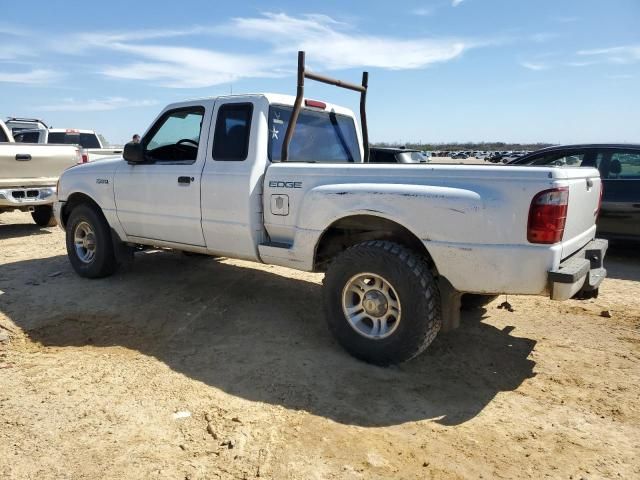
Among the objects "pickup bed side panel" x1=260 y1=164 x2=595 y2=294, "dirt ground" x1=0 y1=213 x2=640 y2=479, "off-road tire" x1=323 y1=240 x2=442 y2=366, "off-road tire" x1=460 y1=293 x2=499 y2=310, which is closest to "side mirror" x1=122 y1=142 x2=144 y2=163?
"dirt ground" x1=0 y1=213 x2=640 y2=479

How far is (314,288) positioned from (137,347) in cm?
216

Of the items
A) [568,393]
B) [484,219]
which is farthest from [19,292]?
[568,393]

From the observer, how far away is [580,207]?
11.5 ft

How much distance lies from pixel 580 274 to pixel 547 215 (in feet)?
1.53

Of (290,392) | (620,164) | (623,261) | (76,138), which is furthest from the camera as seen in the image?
(76,138)

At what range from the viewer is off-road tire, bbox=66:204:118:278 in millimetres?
5723

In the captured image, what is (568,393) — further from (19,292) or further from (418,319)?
(19,292)

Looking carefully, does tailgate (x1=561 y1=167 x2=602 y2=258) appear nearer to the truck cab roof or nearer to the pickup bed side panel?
the pickup bed side panel

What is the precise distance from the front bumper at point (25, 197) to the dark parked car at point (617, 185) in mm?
8586

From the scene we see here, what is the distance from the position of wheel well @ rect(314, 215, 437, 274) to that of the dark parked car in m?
4.58

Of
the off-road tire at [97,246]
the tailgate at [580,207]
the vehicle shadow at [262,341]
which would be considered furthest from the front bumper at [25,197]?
the tailgate at [580,207]

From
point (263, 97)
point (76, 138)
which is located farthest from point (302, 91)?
point (76, 138)

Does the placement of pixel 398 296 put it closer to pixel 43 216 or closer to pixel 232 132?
pixel 232 132

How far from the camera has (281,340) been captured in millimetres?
4219
